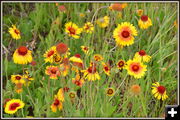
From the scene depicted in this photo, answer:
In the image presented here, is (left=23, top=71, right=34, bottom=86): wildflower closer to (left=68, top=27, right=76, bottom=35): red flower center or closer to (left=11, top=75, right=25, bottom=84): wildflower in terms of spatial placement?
(left=11, top=75, right=25, bottom=84): wildflower

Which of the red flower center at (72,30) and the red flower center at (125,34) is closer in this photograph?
the red flower center at (125,34)

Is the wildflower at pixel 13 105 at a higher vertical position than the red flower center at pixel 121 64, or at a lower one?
lower

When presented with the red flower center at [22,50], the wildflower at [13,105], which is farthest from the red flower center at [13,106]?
the red flower center at [22,50]

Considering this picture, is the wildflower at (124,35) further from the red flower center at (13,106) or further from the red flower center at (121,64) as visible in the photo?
the red flower center at (13,106)

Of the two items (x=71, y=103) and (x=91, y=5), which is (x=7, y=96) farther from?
(x=91, y=5)

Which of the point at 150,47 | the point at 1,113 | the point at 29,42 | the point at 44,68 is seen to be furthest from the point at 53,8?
the point at 1,113

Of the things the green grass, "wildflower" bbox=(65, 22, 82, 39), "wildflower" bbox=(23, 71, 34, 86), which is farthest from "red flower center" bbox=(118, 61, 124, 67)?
"wildflower" bbox=(23, 71, 34, 86)

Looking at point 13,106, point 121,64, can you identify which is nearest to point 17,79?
point 13,106
